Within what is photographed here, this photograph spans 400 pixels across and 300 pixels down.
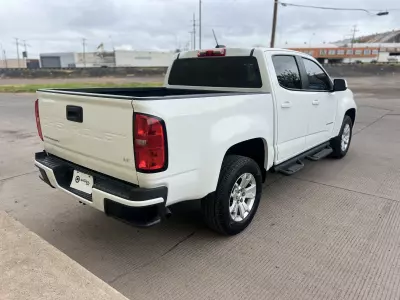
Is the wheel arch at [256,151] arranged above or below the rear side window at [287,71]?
below

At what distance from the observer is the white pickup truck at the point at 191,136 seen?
2.36 metres

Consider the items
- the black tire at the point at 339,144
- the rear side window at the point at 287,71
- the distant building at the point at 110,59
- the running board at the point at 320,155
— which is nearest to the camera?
the rear side window at the point at 287,71

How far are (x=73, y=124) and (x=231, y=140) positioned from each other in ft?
4.45

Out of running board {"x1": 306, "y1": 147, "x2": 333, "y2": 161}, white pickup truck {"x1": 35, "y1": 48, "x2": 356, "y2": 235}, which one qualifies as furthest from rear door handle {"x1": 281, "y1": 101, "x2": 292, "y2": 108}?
running board {"x1": 306, "y1": 147, "x2": 333, "y2": 161}

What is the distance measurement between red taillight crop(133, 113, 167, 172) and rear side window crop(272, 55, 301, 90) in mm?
1897

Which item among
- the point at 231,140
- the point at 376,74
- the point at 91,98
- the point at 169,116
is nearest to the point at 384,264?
the point at 231,140

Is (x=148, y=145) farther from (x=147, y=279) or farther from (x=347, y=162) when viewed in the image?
(x=347, y=162)

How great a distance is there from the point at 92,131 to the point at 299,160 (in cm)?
267

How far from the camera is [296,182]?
183 inches

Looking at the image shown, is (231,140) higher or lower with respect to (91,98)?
lower

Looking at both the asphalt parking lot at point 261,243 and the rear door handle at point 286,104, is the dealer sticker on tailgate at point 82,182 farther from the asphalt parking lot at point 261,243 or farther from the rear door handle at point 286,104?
the rear door handle at point 286,104

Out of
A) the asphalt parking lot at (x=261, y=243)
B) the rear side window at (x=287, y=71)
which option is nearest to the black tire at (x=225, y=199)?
the asphalt parking lot at (x=261, y=243)

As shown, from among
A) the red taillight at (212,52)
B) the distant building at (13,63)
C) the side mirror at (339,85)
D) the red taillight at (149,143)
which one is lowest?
the red taillight at (149,143)

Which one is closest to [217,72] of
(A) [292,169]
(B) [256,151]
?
→ (B) [256,151]
